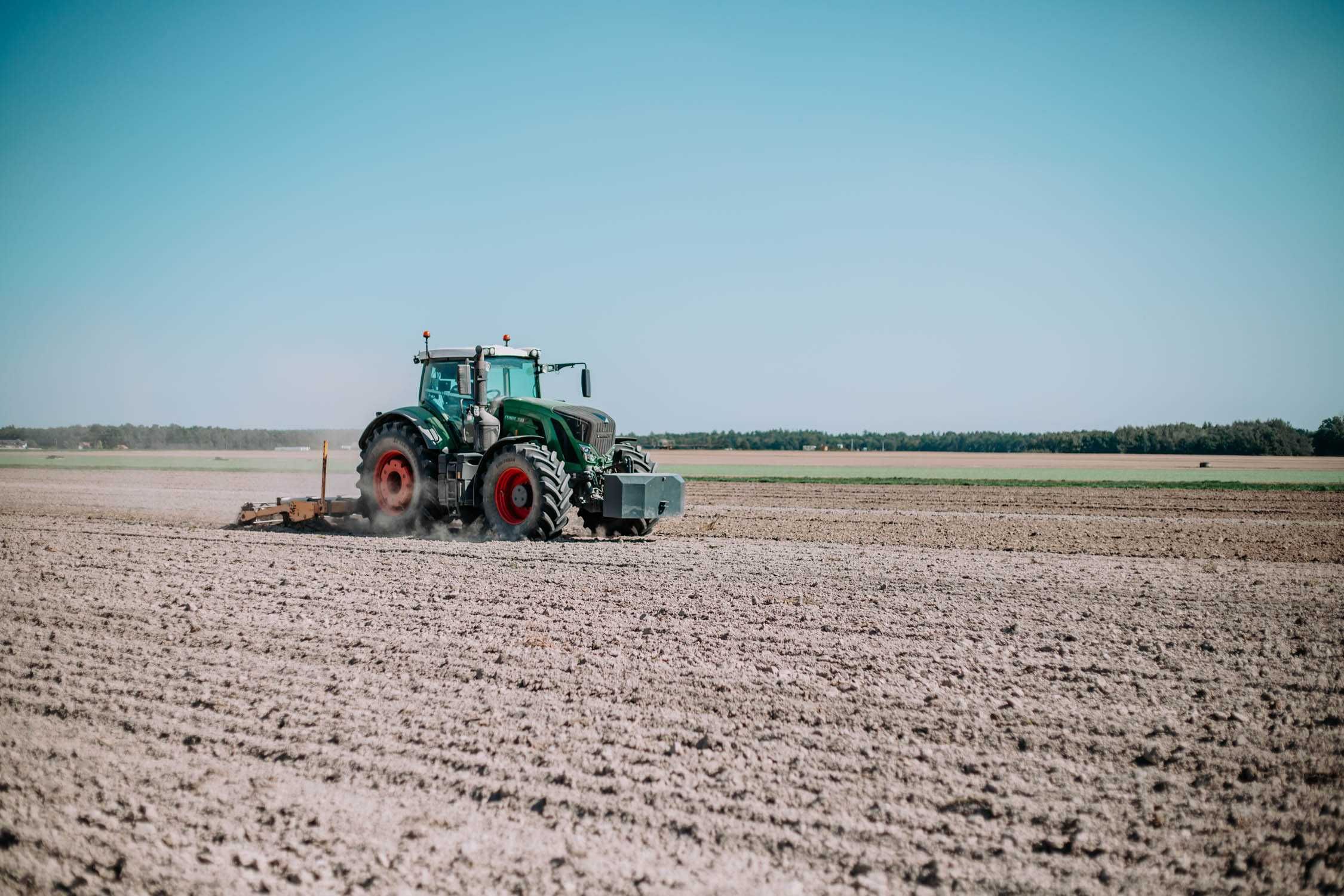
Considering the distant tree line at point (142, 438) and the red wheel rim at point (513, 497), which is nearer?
the red wheel rim at point (513, 497)

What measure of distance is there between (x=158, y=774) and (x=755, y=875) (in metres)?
2.75

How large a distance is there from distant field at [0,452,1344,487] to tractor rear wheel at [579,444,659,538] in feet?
26.0

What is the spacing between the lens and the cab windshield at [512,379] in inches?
489

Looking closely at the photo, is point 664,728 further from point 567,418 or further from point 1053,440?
point 1053,440

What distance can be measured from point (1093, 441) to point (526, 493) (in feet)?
167

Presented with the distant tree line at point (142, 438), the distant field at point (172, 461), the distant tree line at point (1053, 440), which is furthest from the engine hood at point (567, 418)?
the distant tree line at point (142, 438)

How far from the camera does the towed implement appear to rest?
37.2 ft

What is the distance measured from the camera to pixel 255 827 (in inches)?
144

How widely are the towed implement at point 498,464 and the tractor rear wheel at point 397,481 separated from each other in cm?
2

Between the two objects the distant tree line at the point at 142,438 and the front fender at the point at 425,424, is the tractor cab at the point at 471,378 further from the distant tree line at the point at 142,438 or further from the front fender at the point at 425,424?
the distant tree line at the point at 142,438

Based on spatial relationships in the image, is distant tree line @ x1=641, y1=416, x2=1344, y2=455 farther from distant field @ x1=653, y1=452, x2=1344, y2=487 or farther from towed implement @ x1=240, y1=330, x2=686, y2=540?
towed implement @ x1=240, y1=330, x2=686, y2=540

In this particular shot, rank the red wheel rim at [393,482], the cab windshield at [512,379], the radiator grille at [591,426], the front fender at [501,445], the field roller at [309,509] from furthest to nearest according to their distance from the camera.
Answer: the field roller at [309,509] < the red wheel rim at [393,482] < the cab windshield at [512,379] < the radiator grille at [591,426] < the front fender at [501,445]

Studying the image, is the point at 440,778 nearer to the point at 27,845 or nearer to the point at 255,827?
the point at 255,827

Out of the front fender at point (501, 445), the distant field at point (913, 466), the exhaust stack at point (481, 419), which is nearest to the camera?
the front fender at point (501, 445)
